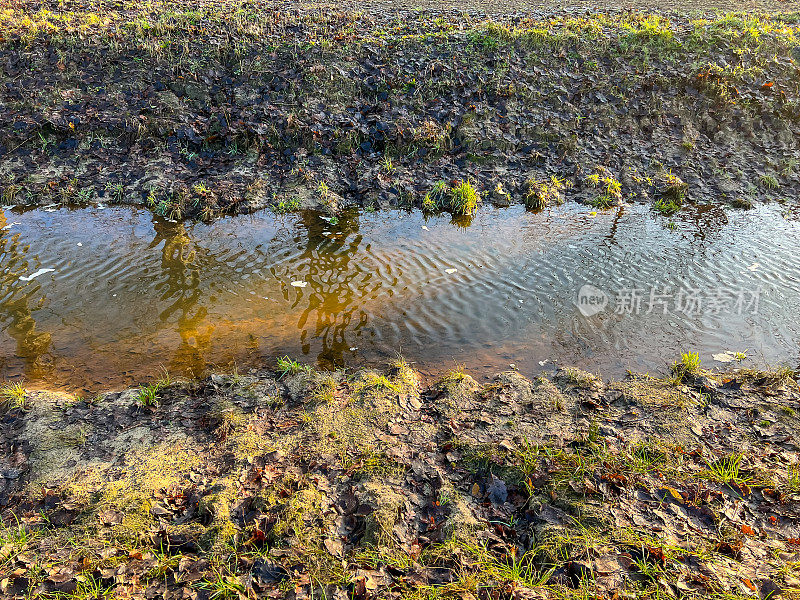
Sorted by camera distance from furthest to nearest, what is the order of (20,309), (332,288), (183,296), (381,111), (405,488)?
(381,111) < (332,288) < (183,296) < (20,309) < (405,488)

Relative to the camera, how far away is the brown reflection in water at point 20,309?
15.6 ft

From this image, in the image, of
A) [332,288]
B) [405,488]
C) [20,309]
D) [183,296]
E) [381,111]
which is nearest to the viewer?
[405,488]

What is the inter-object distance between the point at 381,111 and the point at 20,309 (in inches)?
269

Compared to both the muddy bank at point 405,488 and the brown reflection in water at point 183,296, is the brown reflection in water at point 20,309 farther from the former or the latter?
the brown reflection in water at point 183,296

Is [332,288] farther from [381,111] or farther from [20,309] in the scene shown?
[381,111]

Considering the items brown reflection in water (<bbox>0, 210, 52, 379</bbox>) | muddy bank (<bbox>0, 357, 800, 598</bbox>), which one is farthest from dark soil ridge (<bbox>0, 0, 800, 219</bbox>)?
muddy bank (<bbox>0, 357, 800, 598</bbox>)

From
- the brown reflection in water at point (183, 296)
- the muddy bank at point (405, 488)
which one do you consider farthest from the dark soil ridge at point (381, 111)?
the muddy bank at point (405, 488)

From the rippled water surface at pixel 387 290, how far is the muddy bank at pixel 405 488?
0.62m

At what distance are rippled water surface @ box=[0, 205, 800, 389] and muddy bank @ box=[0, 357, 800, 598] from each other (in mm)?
621

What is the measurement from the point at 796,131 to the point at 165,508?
1264 centimetres

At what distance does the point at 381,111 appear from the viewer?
9.29 m

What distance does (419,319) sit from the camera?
552 cm

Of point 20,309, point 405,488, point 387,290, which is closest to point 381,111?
point 387,290

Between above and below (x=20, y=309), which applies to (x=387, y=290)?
above
